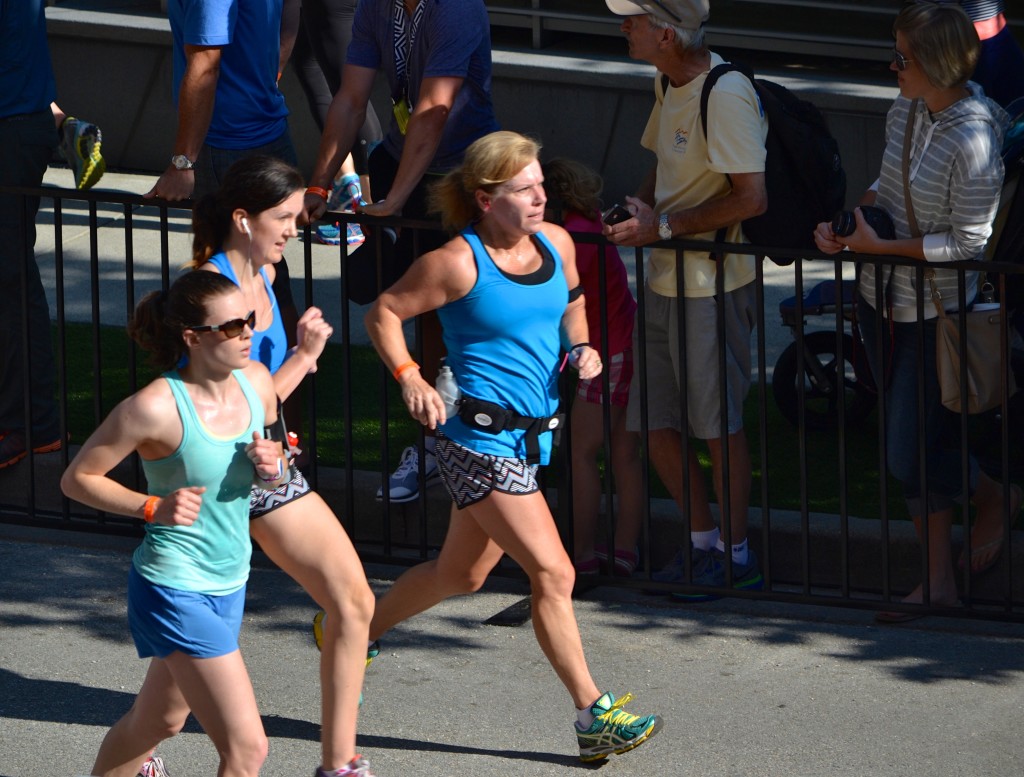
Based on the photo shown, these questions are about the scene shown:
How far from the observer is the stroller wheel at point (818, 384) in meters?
7.17

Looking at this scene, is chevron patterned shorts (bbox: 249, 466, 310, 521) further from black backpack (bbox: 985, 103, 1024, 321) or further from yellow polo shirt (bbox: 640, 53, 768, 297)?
black backpack (bbox: 985, 103, 1024, 321)

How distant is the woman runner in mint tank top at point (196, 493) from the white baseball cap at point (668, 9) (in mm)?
1994

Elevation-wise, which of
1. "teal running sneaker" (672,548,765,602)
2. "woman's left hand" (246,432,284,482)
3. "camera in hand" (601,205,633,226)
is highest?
"camera in hand" (601,205,633,226)

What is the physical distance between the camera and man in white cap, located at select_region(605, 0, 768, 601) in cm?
560

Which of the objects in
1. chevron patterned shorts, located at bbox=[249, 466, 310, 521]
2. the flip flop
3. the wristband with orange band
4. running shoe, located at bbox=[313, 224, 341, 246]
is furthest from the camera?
running shoe, located at bbox=[313, 224, 341, 246]

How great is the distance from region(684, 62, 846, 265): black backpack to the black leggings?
153 inches

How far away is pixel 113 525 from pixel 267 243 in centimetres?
210

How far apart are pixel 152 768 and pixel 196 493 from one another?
1.02 meters

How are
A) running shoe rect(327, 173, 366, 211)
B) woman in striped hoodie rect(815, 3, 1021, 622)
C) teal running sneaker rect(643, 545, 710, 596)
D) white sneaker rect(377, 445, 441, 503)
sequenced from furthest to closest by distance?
running shoe rect(327, 173, 366, 211), white sneaker rect(377, 445, 441, 503), teal running sneaker rect(643, 545, 710, 596), woman in striped hoodie rect(815, 3, 1021, 622)

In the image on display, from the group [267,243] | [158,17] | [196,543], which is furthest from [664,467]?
[158,17]

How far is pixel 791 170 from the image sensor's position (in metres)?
5.72

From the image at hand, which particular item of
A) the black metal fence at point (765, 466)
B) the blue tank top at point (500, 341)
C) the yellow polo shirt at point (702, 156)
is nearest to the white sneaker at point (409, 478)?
the black metal fence at point (765, 466)

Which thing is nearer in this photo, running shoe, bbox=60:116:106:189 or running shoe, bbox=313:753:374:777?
running shoe, bbox=313:753:374:777

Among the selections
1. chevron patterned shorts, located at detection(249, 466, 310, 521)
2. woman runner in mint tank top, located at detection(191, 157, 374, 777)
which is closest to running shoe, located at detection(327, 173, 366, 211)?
woman runner in mint tank top, located at detection(191, 157, 374, 777)
